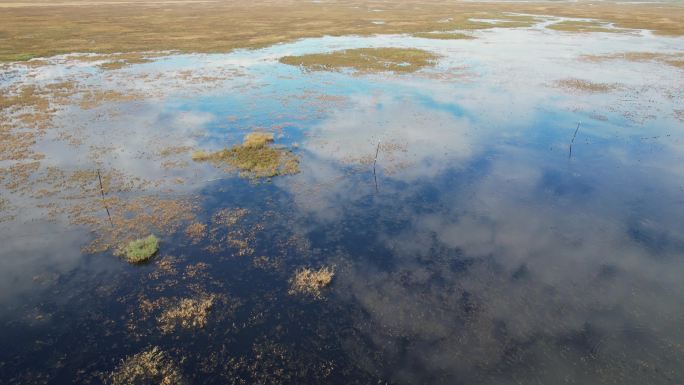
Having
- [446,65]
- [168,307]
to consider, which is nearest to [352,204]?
[168,307]

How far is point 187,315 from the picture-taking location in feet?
47.8

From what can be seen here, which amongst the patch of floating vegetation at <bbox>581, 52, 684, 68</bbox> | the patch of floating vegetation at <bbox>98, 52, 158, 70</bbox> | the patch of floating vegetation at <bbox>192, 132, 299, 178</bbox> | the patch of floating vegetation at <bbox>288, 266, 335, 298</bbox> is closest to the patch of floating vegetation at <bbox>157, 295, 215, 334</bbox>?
the patch of floating vegetation at <bbox>288, 266, 335, 298</bbox>

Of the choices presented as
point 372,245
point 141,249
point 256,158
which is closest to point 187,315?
point 141,249

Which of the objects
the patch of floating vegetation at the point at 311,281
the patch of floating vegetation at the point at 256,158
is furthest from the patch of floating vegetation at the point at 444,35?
the patch of floating vegetation at the point at 311,281

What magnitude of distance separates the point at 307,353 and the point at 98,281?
9.16 m

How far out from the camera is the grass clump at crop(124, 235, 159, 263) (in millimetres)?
17219

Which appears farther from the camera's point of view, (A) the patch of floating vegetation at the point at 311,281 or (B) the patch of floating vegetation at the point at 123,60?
(B) the patch of floating vegetation at the point at 123,60

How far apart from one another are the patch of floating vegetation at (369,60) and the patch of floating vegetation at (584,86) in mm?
16391

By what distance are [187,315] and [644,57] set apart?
68265mm

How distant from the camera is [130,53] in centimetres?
5919

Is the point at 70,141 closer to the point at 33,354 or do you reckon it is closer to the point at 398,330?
the point at 33,354

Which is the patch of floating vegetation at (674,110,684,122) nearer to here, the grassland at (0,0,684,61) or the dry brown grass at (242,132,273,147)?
the dry brown grass at (242,132,273,147)

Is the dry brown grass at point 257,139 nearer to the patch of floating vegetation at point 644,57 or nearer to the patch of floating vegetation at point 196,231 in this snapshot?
the patch of floating vegetation at point 196,231

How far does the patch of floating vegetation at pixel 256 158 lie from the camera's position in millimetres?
25312
